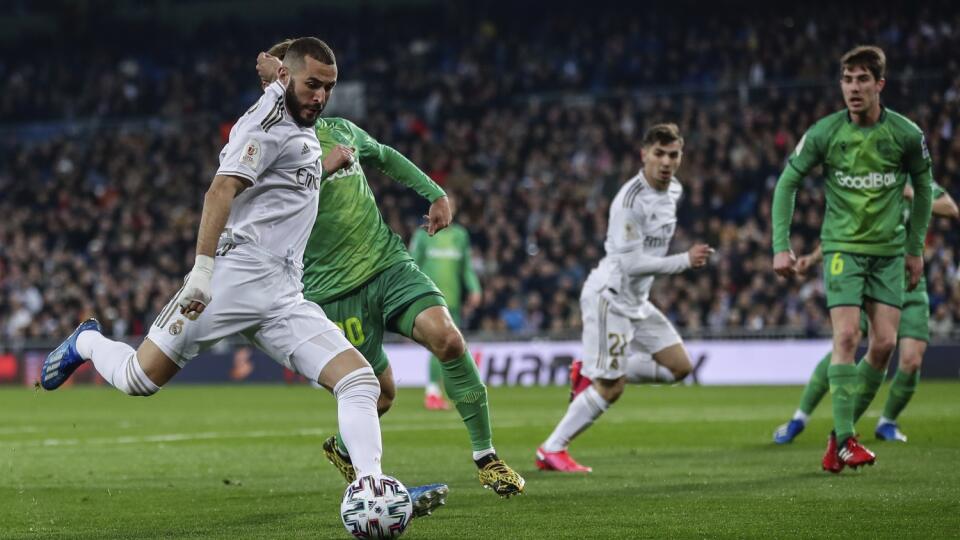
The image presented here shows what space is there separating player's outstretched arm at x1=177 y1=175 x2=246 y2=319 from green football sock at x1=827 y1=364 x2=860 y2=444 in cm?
421

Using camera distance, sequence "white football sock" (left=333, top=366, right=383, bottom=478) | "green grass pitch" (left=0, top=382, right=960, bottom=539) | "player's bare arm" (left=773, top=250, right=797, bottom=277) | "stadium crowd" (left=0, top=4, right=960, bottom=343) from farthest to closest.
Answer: "stadium crowd" (left=0, top=4, right=960, bottom=343) → "player's bare arm" (left=773, top=250, right=797, bottom=277) → "green grass pitch" (left=0, top=382, right=960, bottom=539) → "white football sock" (left=333, top=366, right=383, bottom=478)

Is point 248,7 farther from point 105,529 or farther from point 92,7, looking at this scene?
point 105,529

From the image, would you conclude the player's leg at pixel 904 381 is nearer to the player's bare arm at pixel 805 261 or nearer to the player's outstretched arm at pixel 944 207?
the player's outstretched arm at pixel 944 207

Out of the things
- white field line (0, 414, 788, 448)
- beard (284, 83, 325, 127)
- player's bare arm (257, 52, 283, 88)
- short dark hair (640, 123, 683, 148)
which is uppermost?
player's bare arm (257, 52, 283, 88)

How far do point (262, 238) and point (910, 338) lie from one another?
6344mm

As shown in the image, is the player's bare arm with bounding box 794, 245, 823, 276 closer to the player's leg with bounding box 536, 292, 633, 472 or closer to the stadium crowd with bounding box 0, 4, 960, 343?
the player's leg with bounding box 536, 292, 633, 472

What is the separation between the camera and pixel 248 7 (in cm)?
4062

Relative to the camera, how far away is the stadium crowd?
25.2 m

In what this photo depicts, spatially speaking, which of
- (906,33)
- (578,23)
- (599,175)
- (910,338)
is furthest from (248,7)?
(910,338)

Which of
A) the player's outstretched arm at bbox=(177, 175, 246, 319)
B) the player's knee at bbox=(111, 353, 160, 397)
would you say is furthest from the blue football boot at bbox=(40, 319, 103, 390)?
the player's outstretched arm at bbox=(177, 175, 246, 319)

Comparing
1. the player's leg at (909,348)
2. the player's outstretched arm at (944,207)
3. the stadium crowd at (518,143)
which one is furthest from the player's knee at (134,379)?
the stadium crowd at (518,143)

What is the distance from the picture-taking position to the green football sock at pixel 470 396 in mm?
7508

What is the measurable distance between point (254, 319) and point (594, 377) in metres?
3.97

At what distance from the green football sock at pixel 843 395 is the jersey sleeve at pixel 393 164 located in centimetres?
273
